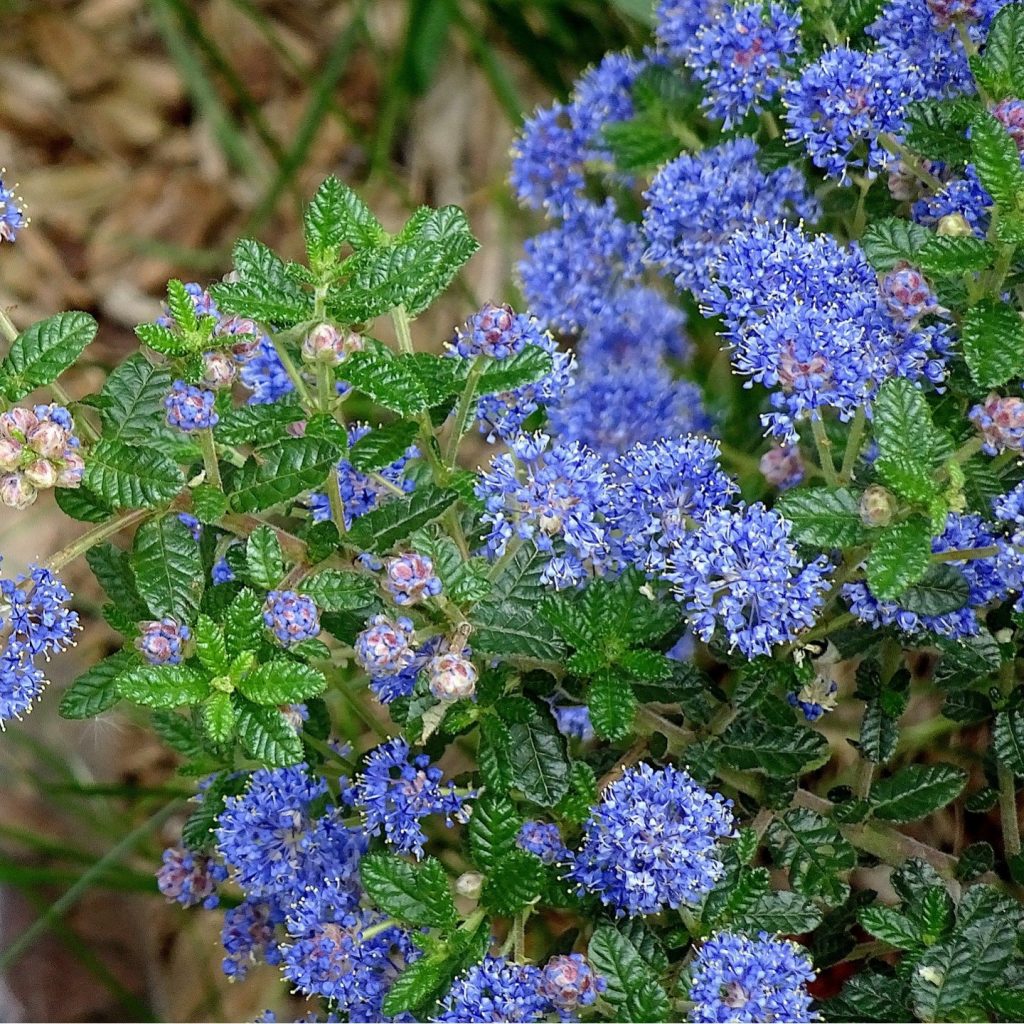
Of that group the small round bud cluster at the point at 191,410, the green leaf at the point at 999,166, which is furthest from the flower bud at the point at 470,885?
the green leaf at the point at 999,166

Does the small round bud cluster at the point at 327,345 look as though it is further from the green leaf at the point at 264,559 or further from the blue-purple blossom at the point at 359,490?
the blue-purple blossom at the point at 359,490

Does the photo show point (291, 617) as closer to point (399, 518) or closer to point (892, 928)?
point (399, 518)

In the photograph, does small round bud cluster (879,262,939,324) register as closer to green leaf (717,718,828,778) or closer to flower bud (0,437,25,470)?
green leaf (717,718,828,778)

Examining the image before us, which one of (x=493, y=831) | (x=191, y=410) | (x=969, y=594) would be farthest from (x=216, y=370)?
Answer: (x=969, y=594)

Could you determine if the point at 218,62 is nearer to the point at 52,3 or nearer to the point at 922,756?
the point at 52,3

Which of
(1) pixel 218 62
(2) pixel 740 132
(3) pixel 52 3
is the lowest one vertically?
(2) pixel 740 132

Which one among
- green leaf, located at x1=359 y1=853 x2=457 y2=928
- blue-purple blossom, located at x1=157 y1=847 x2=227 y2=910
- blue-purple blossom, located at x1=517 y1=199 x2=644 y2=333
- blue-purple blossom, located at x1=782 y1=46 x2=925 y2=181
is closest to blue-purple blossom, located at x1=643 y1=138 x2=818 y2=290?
blue-purple blossom, located at x1=782 y1=46 x2=925 y2=181

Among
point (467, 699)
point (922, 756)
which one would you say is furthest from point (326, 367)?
point (922, 756)
